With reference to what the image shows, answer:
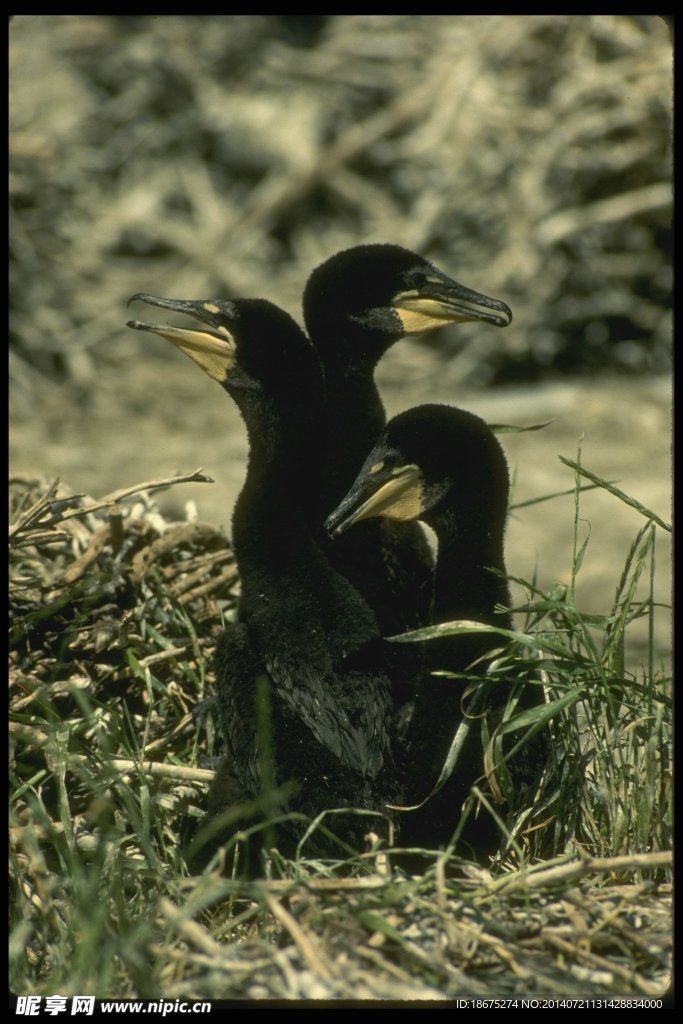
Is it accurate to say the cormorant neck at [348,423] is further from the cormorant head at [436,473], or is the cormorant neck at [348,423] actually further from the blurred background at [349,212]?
the blurred background at [349,212]

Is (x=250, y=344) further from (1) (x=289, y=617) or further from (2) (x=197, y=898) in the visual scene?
(2) (x=197, y=898)

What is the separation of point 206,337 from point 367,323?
2.40 feet

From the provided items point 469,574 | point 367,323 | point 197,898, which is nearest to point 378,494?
point 469,574

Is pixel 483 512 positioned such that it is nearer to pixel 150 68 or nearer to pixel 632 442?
pixel 632 442

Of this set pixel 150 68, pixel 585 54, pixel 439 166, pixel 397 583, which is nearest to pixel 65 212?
pixel 150 68

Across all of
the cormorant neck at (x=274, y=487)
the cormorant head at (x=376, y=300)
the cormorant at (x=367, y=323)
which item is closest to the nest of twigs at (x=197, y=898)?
the cormorant neck at (x=274, y=487)

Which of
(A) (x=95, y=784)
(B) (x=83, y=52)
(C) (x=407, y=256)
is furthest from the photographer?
(B) (x=83, y=52)

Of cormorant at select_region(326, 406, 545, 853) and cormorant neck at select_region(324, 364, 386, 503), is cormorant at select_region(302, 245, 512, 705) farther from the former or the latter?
cormorant at select_region(326, 406, 545, 853)

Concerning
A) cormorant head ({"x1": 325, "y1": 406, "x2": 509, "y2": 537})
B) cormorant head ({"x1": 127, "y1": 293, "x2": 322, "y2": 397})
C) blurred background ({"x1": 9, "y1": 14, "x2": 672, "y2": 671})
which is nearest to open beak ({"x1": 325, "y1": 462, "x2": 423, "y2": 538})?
cormorant head ({"x1": 325, "y1": 406, "x2": 509, "y2": 537})

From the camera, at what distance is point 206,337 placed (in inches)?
187

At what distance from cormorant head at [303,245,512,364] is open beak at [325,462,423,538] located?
1.06 m

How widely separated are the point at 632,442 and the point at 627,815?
5524 millimetres

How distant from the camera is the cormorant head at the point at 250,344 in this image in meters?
4.68
